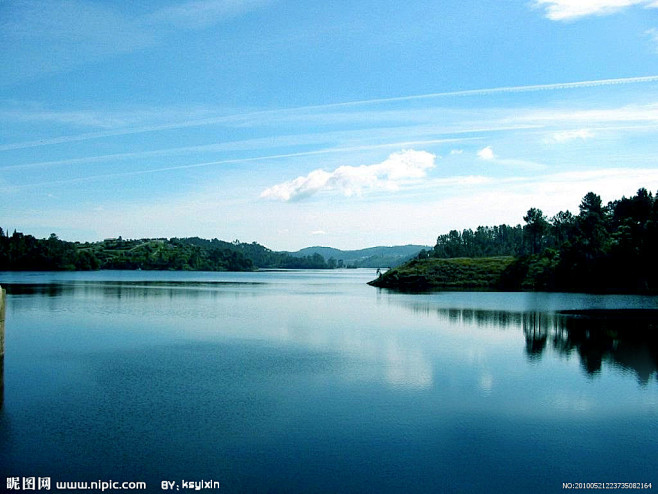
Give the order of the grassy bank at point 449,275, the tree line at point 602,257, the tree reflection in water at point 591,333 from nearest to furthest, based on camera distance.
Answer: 1. the tree reflection in water at point 591,333
2. the tree line at point 602,257
3. the grassy bank at point 449,275

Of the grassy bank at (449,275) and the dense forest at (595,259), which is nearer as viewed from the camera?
the dense forest at (595,259)

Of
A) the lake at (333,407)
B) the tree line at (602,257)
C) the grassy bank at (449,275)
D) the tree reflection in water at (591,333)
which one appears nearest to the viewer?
the lake at (333,407)

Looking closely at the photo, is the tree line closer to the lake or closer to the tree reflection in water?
the tree reflection in water

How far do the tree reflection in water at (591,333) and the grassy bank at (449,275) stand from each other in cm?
6434

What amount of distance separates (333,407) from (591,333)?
3772cm

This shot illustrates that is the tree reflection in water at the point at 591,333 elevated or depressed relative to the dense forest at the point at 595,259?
depressed

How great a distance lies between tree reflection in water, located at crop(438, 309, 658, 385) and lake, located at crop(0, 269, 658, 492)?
0.35 meters

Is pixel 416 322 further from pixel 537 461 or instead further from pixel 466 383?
pixel 537 461

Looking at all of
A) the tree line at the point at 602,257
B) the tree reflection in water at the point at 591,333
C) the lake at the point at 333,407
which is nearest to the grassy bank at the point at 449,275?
the tree line at the point at 602,257

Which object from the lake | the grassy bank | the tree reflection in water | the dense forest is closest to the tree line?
the dense forest

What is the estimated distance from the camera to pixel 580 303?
3465 inches

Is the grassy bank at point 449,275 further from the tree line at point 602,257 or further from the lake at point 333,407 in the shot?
the lake at point 333,407

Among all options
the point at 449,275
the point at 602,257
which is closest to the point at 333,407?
the point at 602,257

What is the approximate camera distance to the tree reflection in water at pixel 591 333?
41156 mm
